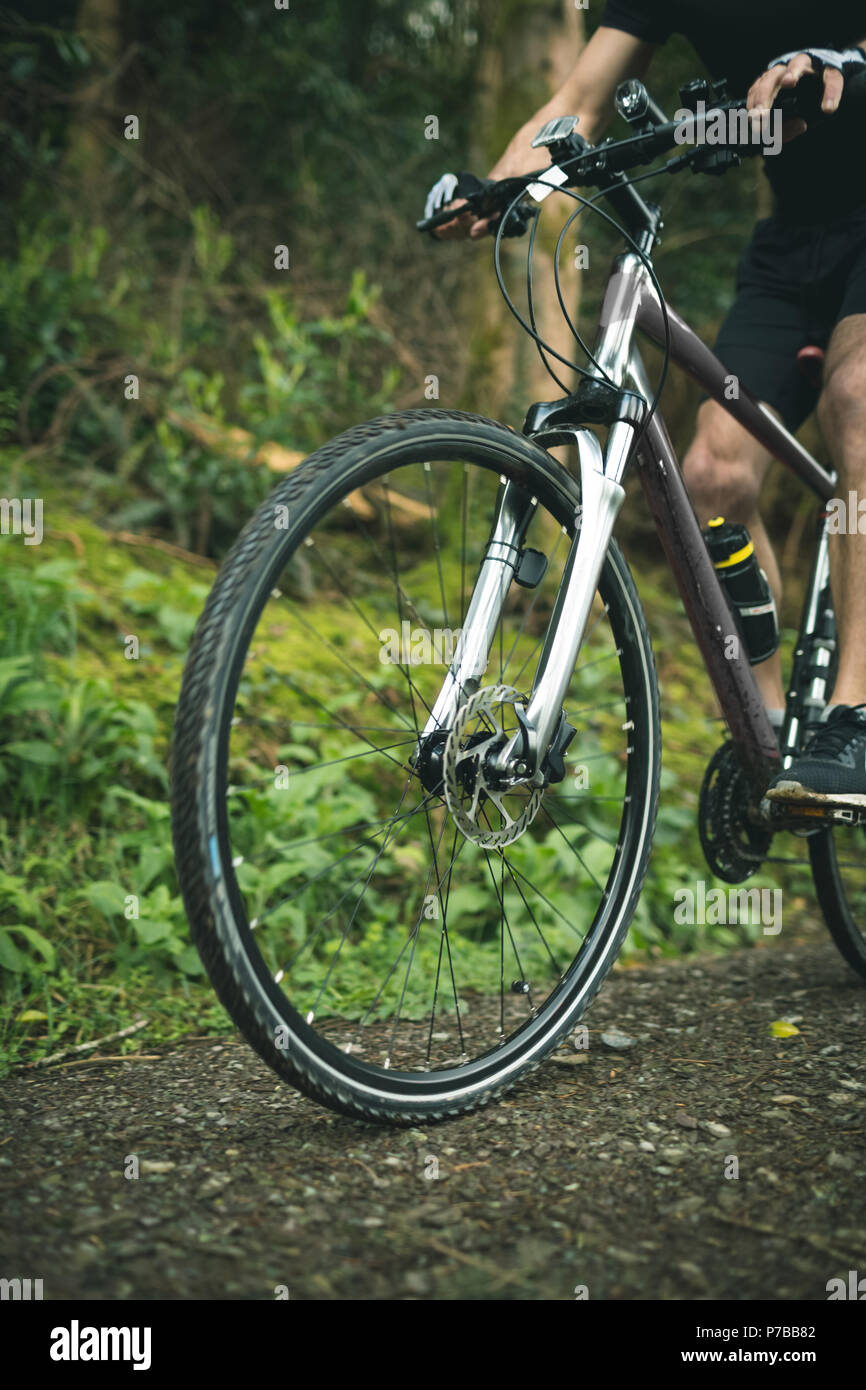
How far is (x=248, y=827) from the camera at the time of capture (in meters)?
2.58

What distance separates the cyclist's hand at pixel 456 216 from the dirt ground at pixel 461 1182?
4.97 feet

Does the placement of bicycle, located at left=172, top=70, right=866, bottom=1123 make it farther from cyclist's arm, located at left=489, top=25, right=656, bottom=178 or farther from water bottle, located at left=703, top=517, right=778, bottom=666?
cyclist's arm, located at left=489, top=25, right=656, bottom=178

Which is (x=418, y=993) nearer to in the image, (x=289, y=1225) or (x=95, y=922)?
(x=95, y=922)

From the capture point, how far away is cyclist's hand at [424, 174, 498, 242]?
6.19 feet

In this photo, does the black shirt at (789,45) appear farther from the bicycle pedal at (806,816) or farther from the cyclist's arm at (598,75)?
the bicycle pedal at (806,816)

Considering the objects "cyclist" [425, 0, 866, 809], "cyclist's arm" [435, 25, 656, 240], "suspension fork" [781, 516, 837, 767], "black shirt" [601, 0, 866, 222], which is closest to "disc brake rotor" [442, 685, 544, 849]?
"cyclist" [425, 0, 866, 809]

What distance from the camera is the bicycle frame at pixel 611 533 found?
1588 mm

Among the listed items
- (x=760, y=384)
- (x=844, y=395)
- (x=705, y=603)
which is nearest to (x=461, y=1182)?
(x=705, y=603)

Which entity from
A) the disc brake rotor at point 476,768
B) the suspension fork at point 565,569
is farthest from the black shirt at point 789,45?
the disc brake rotor at point 476,768

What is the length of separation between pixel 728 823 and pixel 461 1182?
104 cm
